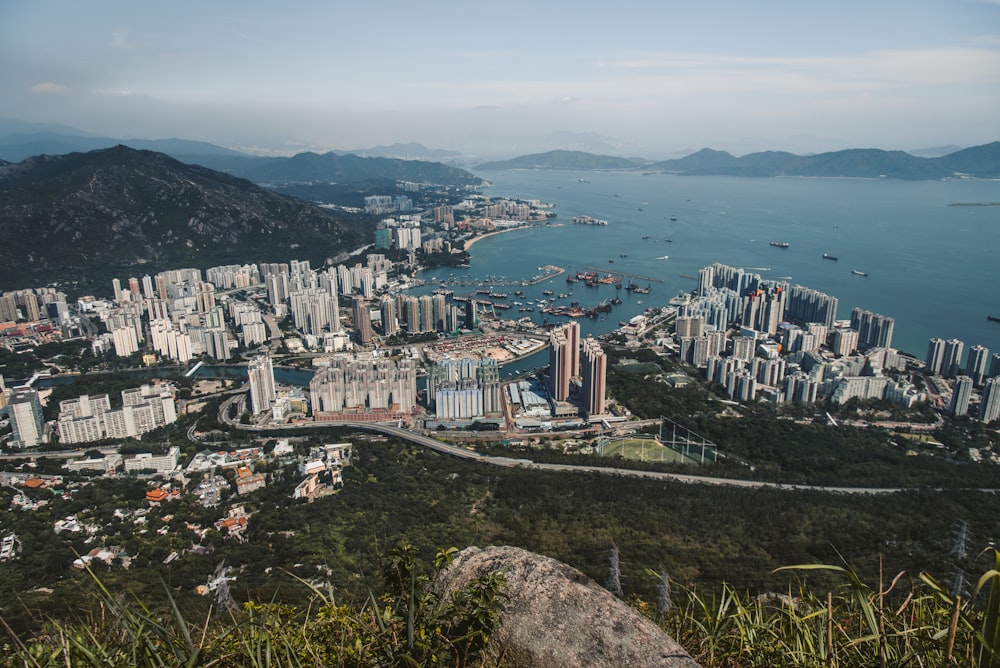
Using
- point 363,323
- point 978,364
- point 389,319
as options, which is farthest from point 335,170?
point 978,364

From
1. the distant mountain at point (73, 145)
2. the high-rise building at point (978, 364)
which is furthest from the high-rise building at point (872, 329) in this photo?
the distant mountain at point (73, 145)

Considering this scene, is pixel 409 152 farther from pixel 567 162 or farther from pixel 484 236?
pixel 484 236

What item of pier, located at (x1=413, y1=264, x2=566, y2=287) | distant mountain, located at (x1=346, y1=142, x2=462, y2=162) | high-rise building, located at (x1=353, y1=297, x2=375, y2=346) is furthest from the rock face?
distant mountain, located at (x1=346, y1=142, x2=462, y2=162)

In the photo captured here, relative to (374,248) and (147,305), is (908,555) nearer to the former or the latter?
(147,305)

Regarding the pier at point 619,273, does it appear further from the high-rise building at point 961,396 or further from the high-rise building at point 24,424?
the high-rise building at point 24,424

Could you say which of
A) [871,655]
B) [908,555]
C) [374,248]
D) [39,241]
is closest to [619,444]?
[908,555]

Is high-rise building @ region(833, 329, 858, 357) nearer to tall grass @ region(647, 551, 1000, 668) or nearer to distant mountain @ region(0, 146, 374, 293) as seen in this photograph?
tall grass @ region(647, 551, 1000, 668)
